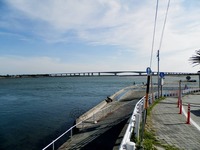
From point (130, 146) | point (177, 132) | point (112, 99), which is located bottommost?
point (112, 99)

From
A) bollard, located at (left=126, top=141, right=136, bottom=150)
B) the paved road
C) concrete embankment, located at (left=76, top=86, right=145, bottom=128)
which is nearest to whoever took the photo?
bollard, located at (left=126, top=141, right=136, bottom=150)

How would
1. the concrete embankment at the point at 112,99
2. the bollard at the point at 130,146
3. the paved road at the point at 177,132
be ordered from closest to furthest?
the bollard at the point at 130,146 < the paved road at the point at 177,132 < the concrete embankment at the point at 112,99

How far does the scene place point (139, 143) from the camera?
24.5 feet

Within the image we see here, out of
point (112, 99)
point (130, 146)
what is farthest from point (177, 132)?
point (112, 99)

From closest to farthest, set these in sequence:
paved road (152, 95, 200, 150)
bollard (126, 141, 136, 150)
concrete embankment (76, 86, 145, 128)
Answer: bollard (126, 141, 136, 150), paved road (152, 95, 200, 150), concrete embankment (76, 86, 145, 128)

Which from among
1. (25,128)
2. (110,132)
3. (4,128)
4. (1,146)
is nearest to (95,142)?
(110,132)

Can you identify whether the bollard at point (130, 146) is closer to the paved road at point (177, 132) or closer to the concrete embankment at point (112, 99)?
the paved road at point (177, 132)

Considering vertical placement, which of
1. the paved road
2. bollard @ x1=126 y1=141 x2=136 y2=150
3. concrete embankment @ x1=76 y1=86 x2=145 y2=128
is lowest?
concrete embankment @ x1=76 y1=86 x2=145 y2=128

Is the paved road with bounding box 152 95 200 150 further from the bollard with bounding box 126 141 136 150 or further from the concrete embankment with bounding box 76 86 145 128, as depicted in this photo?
the concrete embankment with bounding box 76 86 145 128

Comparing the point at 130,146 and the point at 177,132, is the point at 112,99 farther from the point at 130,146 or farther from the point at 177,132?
the point at 130,146

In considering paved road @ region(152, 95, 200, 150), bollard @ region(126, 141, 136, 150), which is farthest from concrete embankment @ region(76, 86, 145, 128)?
bollard @ region(126, 141, 136, 150)

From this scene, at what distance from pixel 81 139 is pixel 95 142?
5.68 ft

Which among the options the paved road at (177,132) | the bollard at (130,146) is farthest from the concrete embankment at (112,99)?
the bollard at (130,146)

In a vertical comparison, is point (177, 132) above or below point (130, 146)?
below
